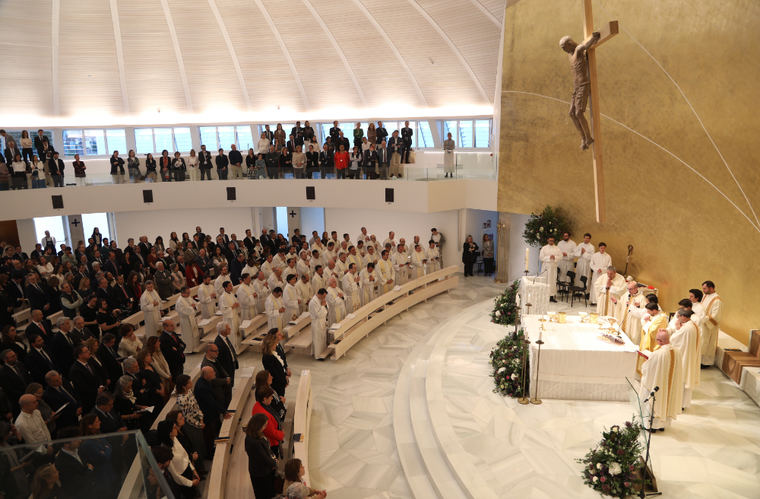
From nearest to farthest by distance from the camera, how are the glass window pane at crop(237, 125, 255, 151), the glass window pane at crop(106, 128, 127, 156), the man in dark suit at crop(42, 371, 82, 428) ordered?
the man in dark suit at crop(42, 371, 82, 428) → the glass window pane at crop(106, 128, 127, 156) → the glass window pane at crop(237, 125, 255, 151)

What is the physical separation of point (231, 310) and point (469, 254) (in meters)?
9.14

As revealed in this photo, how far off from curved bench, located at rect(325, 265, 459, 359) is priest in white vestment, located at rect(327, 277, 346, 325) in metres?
0.36

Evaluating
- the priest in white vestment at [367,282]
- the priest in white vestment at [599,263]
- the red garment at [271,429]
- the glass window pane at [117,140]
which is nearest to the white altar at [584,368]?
the red garment at [271,429]

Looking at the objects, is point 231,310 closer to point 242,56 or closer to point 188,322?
point 188,322

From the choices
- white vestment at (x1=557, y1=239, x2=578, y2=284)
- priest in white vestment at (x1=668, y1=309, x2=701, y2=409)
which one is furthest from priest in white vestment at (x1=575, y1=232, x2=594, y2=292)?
priest in white vestment at (x1=668, y1=309, x2=701, y2=409)

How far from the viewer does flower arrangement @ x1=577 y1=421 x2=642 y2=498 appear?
6312 mm

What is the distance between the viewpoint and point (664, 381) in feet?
24.2

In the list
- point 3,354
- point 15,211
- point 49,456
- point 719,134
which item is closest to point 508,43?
point 719,134

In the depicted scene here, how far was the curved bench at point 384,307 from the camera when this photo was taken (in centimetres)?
1135

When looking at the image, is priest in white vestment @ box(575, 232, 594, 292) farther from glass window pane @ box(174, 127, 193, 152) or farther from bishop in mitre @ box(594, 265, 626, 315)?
glass window pane @ box(174, 127, 193, 152)

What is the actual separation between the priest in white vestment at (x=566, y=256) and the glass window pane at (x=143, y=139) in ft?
61.8

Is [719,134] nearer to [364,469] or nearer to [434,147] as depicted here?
[364,469]

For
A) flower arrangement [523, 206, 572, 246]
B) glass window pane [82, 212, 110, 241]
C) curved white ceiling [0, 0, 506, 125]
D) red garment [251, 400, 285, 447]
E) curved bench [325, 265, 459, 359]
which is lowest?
curved bench [325, 265, 459, 359]

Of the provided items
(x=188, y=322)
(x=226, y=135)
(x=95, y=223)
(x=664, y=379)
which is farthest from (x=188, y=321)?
(x=226, y=135)
